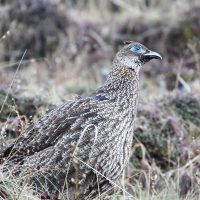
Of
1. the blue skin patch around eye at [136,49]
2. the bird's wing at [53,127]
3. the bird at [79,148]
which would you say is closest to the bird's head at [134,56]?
the blue skin patch around eye at [136,49]

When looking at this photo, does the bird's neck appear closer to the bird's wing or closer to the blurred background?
the bird's wing

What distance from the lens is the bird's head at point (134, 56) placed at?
22.7ft

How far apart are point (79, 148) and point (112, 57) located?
8.50m

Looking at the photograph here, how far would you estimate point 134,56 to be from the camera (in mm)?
6934

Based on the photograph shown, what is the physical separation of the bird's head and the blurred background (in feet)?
3.69

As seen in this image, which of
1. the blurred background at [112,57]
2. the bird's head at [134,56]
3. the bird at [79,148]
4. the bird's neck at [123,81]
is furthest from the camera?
the blurred background at [112,57]

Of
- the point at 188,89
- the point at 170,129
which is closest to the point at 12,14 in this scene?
the point at 188,89

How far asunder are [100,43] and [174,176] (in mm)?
6984

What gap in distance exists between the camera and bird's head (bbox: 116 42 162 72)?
6.91 meters

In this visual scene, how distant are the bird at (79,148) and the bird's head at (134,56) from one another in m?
0.49

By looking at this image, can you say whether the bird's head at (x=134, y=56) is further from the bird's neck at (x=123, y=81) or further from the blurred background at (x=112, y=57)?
the blurred background at (x=112, y=57)

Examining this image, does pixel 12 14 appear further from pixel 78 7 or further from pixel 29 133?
pixel 29 133

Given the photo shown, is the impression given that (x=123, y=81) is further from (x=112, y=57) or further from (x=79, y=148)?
(x=112, y=57)

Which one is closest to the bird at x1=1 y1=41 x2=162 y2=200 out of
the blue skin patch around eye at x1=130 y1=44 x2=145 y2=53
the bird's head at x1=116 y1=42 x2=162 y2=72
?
the bird's head at x1=116 y1=42 x2=162 y2=72
